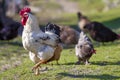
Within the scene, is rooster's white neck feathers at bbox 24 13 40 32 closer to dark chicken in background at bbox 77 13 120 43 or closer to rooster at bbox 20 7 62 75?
rooster at bbox 20 7 62 75

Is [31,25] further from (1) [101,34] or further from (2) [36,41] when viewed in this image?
(1) [101,34]

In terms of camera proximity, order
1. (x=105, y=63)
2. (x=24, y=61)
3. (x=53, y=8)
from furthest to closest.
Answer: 1. (x=53, y=8)
2. (x=24, y=61)
3. (x=105, y=63)

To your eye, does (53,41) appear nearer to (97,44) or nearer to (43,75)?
(43,75)

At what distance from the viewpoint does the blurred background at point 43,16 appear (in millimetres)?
17003

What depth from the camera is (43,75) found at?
11625 mm

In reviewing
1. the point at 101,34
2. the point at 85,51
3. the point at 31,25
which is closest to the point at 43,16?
the point at 101,34

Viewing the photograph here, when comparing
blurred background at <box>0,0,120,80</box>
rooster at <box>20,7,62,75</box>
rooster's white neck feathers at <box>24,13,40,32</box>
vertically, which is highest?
rooster's white neck feathers at <box>24,13,40,32</box>

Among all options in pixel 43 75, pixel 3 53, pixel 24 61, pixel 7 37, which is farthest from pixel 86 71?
pixel 7 37

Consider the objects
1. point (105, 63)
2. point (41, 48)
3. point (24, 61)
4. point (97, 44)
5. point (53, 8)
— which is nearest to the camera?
point (41, 48)

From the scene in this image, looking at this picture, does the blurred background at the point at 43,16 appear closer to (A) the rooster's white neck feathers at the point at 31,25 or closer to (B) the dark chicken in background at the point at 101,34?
(B) the dark chicken in background at the point at 101,34

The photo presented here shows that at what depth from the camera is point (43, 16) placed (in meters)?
47.6

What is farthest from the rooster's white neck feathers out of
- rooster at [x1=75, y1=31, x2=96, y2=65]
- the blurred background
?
the blurred background

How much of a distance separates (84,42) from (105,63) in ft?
3.53

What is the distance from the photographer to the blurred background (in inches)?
669
